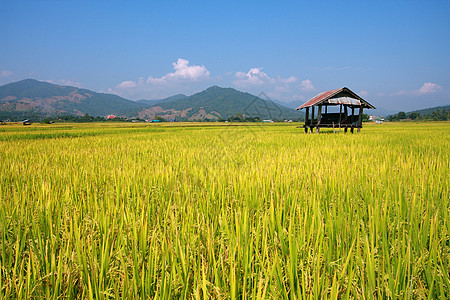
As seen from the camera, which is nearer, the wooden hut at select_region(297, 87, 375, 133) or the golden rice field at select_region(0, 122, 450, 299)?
the golden rice field at select_region(0, 122, 450, 299)

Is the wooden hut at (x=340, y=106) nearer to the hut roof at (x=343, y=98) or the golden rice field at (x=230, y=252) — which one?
the hut roof at (x=343, y=98)

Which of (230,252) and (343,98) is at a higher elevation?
(343,98)

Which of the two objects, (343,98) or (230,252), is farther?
(343,98)

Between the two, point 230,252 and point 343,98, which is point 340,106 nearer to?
point 343,98

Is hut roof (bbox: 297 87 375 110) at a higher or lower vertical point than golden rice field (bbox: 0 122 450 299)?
higher

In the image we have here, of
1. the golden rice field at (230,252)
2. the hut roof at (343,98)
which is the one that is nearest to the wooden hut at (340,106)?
the hut roof at (343,98)

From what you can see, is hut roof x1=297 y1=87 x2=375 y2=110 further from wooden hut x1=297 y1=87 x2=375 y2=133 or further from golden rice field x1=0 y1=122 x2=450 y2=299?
golden rice field x1=0 y1=122 x2=450 y2=299

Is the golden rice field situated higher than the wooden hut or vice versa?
the wooden hut

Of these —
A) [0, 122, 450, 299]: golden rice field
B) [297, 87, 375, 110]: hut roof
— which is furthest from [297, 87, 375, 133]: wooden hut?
[0, 122, 450, 299]: golden rice field

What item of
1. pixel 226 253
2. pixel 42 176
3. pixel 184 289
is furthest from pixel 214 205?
pixel 42 176

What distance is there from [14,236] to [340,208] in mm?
2049

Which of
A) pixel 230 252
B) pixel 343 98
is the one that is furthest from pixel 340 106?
pixel 230 252

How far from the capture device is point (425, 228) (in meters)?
1.29

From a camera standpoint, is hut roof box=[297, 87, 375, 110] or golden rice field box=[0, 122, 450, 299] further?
hut roof box=[297, 87, 375, 110]
